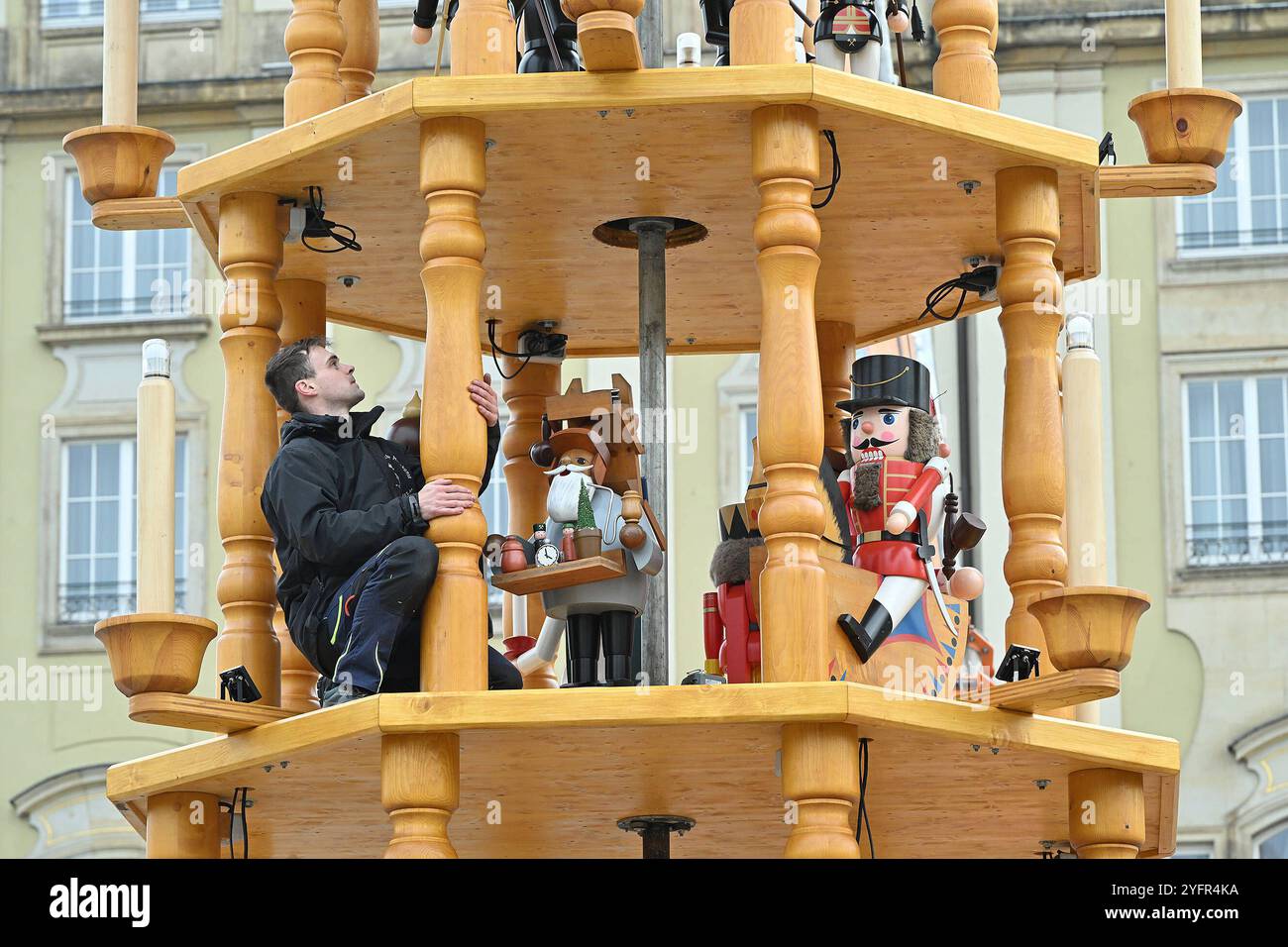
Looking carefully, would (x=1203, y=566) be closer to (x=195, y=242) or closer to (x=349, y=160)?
(x=195, y=242)

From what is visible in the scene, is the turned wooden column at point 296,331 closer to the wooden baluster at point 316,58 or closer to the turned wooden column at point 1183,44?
the wooden baluster at point 316,58

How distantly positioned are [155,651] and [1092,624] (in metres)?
3.98

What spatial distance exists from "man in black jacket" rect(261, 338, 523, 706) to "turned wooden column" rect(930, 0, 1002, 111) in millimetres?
3032

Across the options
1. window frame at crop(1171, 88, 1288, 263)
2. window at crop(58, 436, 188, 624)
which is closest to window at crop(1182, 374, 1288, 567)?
window frame at crop(1171, 88, 1288, 263)

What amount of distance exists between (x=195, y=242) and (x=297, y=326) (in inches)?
1019

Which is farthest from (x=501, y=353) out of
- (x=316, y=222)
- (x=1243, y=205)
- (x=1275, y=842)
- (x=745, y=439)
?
(x=1243, y=205)

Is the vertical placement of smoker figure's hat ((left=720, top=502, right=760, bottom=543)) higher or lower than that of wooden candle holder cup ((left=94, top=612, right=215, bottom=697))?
higher

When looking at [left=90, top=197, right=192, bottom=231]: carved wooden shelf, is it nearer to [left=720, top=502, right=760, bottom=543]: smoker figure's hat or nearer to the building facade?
[left=720, top=502, right=760, bottom=543]: smoker figure's hat

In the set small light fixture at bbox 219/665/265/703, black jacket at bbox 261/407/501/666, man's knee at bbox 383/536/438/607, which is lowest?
small light fixture at bbox 219/665/265/703

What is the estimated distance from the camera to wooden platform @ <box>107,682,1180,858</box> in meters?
12.2

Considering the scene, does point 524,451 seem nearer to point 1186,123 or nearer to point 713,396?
point 1186,123

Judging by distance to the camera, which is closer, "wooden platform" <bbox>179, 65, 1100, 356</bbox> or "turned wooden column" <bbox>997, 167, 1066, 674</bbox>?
"wooden platform" <bbox>179, 65, 1100, 356</bbox>
